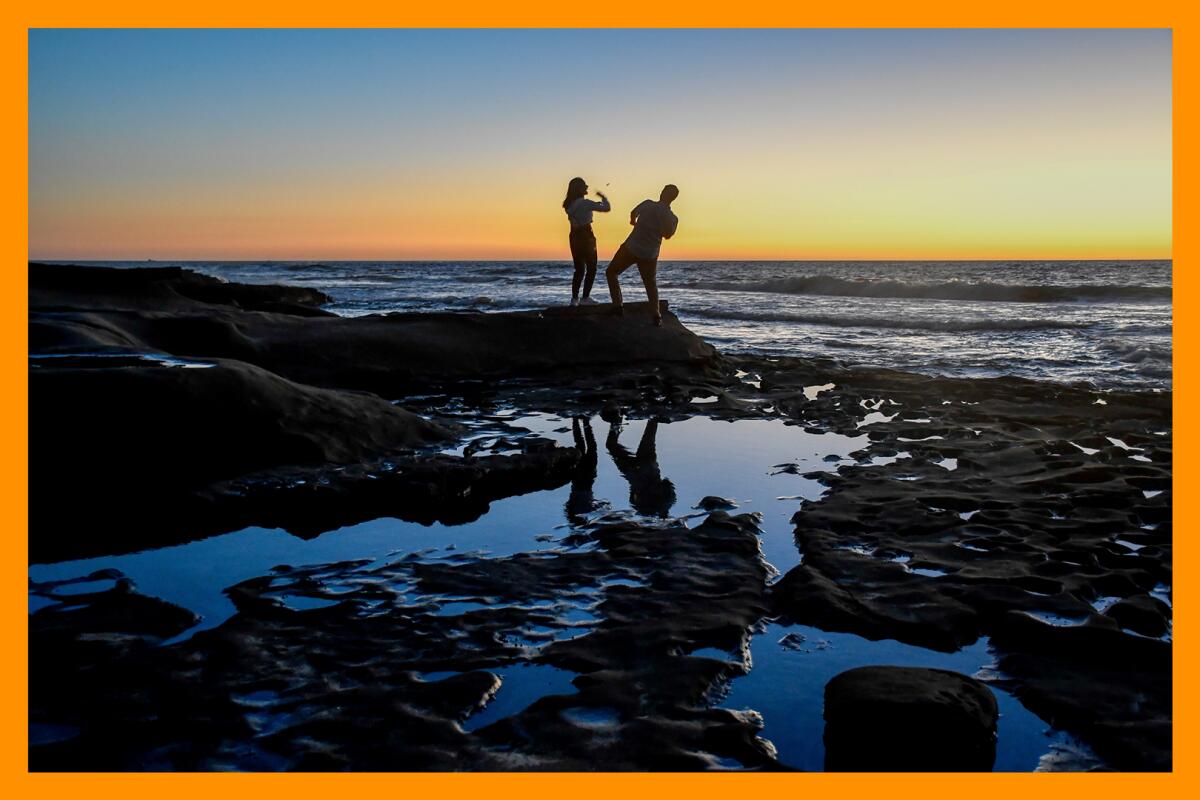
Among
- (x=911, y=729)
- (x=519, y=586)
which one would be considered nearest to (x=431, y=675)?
(x=519, y=586)

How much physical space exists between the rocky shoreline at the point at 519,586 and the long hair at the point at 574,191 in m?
4.01

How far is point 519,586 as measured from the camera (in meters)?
4.30

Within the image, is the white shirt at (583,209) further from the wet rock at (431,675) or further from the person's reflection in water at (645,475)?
the wet rock at (431,675)

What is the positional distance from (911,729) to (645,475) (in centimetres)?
388

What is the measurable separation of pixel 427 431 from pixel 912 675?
5026 millimetres

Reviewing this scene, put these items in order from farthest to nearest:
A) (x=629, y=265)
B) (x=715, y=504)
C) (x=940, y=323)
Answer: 1. (x=940, y=323)
2. (x=629, y=265)
3. (x=715, y=504)

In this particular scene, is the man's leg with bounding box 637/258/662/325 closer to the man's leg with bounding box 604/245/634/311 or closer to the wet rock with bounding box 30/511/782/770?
the man's leg with bounding box 604/245/634/311

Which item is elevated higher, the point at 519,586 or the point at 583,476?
the point at 583,476

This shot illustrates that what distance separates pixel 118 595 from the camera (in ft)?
13.4

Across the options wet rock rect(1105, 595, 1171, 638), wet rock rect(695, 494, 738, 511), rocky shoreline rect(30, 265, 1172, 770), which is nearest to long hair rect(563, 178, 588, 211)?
rocky shoreline rect(30, 265, 1172, 770)

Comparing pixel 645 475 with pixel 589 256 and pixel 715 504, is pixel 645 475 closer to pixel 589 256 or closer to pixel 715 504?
pixel 715 504

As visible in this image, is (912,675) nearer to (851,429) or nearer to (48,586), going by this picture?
(48,586)

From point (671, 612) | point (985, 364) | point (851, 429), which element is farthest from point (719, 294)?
point (671, 612)

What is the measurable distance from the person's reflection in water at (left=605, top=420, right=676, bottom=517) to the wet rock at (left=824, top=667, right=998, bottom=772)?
266cm
